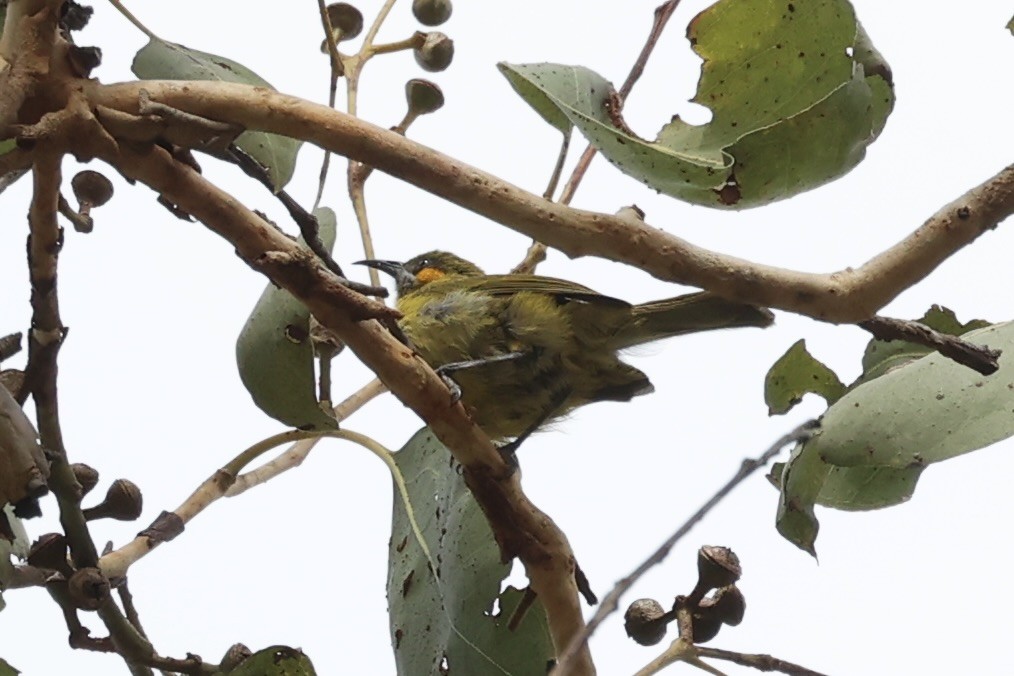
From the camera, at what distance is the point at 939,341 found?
5.98ft

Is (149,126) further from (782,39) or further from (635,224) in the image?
(782,39)

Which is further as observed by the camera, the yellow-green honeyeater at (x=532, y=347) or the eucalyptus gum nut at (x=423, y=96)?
the yellow-green honeyeater at (x=532, y=347)

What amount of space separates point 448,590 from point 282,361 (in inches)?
22.4

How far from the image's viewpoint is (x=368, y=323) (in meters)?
1.84

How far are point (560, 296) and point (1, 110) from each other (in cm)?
182

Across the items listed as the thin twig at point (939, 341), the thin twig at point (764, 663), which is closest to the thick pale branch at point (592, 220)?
the thin twig at point (939, 341)

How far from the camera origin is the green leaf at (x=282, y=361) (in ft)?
7.61

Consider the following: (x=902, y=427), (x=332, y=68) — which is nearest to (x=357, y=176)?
(x=332, y=68)

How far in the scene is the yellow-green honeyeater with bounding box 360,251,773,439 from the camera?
10.5ft

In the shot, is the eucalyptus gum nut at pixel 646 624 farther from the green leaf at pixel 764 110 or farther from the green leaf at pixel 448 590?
the green leaf at pixel 764 110

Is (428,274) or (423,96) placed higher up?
(428,274)

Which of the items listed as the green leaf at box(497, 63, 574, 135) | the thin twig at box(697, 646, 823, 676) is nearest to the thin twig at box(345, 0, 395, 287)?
the green leaf at box(497, 63, 574, 135)

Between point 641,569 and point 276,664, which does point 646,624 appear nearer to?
point 276,664

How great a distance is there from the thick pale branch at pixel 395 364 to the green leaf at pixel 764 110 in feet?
1.75
